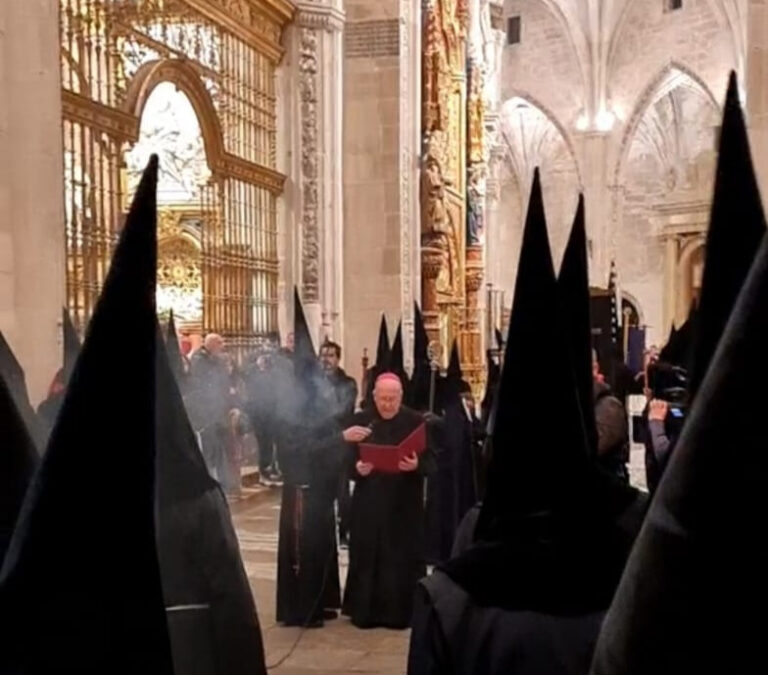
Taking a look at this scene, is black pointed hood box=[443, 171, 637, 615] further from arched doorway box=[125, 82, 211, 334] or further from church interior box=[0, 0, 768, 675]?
arched doorway box=[125, 82, 211, 334]

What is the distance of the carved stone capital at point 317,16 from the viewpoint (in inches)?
516

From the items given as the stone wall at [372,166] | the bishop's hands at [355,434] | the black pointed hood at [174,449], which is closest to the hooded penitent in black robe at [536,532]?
the black pointed hood at [174,449]

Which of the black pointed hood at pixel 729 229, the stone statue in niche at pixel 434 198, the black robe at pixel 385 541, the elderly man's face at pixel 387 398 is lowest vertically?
the black robe at pixel 385 541

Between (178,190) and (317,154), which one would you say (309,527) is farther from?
(178,190)

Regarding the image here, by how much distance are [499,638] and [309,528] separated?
4499mm

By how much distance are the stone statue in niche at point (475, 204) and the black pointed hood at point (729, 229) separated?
18323 mm

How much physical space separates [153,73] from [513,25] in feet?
89.6

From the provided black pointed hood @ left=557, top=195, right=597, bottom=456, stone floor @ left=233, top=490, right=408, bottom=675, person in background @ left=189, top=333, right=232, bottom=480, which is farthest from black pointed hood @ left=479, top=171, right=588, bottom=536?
person in background @ left=189, top=333, right=232, bottom=480

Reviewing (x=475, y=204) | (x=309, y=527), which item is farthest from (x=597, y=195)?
(x=309, y=527)

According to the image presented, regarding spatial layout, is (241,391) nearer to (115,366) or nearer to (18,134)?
(18,134)

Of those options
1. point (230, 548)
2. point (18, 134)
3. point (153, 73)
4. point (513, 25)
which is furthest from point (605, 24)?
point (230, 548)

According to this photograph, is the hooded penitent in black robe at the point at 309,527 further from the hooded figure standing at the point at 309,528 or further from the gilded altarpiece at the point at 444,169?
the gilded altarpiece at the point at 444,169

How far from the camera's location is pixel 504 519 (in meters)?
2.38

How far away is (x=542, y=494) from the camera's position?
2309 millimetres
